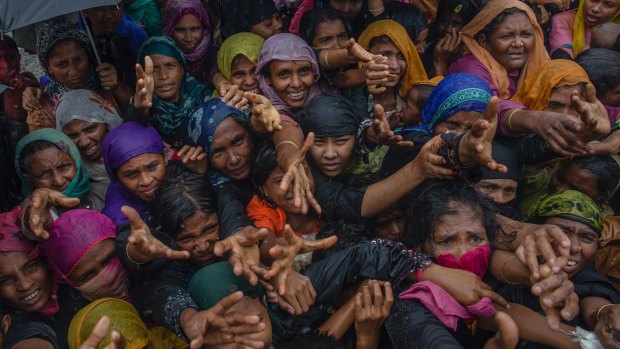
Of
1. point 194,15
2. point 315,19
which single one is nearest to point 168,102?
point 194,15

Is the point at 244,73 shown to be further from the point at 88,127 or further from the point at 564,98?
the point at 564,98

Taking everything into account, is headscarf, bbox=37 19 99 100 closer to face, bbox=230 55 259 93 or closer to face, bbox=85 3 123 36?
face, bbox=85 3 123 36

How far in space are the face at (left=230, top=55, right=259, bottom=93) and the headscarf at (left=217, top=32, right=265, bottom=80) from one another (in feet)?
0.12

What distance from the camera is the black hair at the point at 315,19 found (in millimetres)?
4621

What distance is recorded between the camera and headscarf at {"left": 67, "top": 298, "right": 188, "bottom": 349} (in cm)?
280

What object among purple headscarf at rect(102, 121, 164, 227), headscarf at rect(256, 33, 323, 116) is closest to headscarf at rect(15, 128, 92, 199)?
purple headscarf at rect(102, 121, 164, 227)

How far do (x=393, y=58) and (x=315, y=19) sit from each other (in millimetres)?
694

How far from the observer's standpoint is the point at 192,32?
505 cm

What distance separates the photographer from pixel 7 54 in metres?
4.71

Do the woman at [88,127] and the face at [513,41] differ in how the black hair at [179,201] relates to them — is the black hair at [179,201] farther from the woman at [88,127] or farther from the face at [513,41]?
the face at [513,41]

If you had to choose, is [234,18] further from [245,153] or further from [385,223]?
[385,223]

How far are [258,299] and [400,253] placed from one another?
2.52ft

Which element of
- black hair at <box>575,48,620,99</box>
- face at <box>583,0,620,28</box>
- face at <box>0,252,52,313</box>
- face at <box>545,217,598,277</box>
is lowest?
face at <box>545,217,598,277</box>

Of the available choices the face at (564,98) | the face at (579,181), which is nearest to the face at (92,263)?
the face at (579,181)
